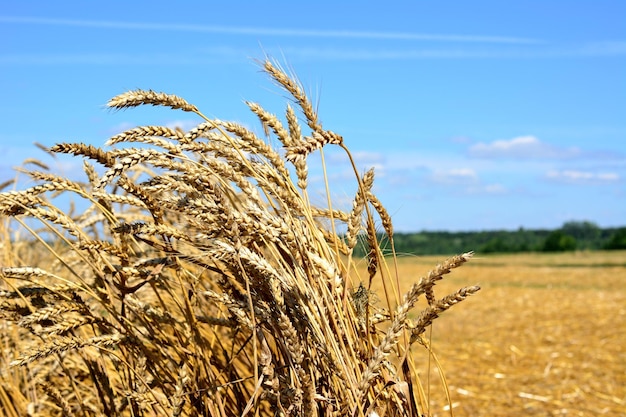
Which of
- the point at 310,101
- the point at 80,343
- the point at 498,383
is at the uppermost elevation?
the point at 310,101

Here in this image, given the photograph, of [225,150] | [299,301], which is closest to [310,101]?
[225,150]

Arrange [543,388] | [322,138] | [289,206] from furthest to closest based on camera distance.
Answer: [543,388]
[289,206]
[322,138]

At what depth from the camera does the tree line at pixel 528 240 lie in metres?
34.3

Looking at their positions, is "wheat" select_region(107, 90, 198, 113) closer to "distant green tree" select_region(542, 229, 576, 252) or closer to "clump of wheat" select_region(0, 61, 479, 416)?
"clump of wheat" select_region(0, 61, 479, 416)

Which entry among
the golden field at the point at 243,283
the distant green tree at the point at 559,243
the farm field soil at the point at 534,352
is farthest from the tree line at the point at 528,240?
the golden field at the point at 243,283

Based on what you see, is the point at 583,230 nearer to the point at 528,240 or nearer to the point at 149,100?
the point at 528,240

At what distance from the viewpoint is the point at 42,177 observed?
2207 millimetres

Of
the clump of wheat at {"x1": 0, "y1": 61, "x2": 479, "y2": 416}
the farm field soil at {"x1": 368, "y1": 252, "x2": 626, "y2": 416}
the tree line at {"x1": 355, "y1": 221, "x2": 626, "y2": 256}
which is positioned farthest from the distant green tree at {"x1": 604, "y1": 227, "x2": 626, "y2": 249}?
the clump of wheat at {"x1": 0, "y1": 61, "x2": 479, "y2": 416}

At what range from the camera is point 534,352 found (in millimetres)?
8242

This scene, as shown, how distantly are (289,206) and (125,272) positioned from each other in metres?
0.55

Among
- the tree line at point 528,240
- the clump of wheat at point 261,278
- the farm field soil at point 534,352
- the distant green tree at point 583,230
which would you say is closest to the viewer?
the clump of wheat at point 261,278

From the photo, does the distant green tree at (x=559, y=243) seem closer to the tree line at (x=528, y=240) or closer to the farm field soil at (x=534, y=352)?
the tree line at (x=528, y=240)

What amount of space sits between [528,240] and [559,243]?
12.1 feet

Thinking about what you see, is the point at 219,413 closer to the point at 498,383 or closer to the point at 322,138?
the point at 322,138
